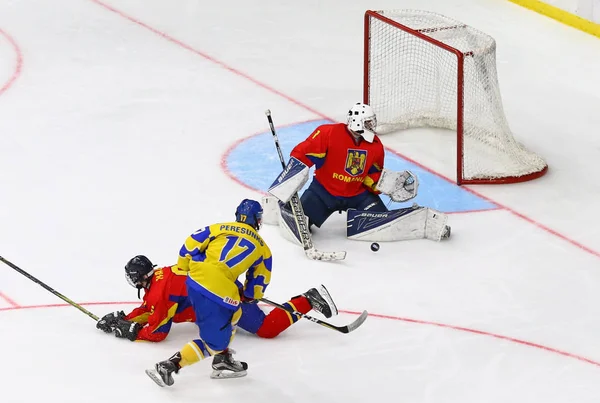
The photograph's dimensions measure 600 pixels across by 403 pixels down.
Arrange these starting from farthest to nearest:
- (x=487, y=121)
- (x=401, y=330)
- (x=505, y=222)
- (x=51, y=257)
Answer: (x=487, y=121), (x=505, y=222), (x=51, y=257), (x=401, y=330)

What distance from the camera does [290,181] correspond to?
6891 mm

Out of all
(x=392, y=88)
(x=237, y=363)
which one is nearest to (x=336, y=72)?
(x=392, y=88)

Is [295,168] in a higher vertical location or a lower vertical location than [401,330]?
higher

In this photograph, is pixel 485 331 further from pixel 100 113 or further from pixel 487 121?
pixel 100 113

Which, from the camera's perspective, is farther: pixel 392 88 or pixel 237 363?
pixel 392 88

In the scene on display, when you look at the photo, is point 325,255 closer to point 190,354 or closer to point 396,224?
point 396,224

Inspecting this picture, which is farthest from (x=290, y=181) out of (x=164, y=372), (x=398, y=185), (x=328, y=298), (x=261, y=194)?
(x=164, y=372)

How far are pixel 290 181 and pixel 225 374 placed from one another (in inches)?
66.8

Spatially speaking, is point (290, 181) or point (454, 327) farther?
point (290, 181)

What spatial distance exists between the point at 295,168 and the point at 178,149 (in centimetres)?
178

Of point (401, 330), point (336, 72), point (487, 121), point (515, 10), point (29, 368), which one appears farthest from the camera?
point (515, 10)

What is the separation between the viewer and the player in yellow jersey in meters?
5.36

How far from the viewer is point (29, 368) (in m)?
5.50

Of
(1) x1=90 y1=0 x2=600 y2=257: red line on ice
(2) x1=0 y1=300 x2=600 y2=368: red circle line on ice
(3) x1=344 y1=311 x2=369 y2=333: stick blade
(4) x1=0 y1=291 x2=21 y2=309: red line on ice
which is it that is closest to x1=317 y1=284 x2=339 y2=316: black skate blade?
(3) x1=344 y1=311 x2=369 y2=333: stick blade
